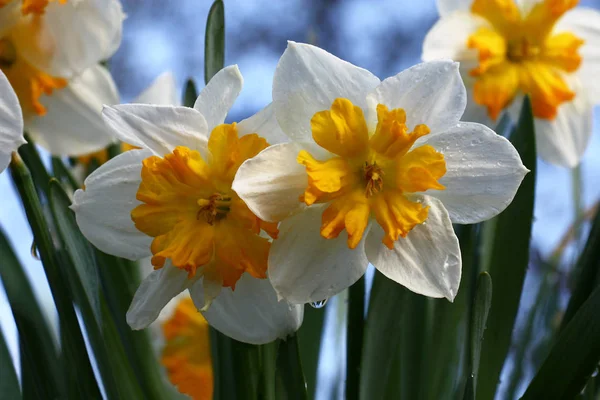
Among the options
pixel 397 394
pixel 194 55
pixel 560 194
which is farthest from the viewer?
pixel 194 55

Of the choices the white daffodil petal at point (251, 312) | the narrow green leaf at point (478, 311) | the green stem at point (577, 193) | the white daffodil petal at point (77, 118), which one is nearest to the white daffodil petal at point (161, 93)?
the white daffodil petal at point (77, 118)

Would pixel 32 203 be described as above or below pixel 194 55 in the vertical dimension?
above

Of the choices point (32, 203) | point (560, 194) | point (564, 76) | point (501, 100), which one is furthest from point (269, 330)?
point (560, 194)

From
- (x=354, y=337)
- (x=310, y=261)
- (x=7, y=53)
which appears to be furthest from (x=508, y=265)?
(x=7, y=53)

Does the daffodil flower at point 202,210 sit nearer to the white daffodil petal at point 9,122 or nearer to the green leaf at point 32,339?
the white daffodil petal at point 9,122

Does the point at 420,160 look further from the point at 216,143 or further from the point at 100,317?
the point at 100,317

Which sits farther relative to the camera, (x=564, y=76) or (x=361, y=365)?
(x=564, y=76)
